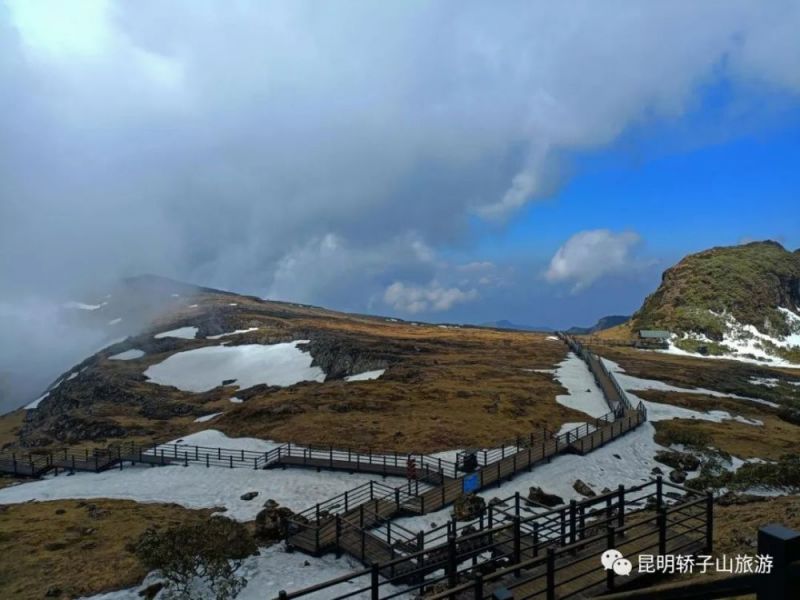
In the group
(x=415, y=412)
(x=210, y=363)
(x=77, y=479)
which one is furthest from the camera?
(x=210, y=363)

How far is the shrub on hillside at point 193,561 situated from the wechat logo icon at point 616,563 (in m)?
11.9

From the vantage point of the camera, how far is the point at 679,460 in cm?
3188

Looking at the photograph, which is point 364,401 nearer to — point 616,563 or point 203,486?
point 203,486

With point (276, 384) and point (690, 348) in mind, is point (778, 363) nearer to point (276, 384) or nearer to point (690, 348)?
point (690, 348)

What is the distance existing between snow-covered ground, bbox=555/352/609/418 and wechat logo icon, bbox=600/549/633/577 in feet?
120

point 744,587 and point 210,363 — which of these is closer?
point 744,587

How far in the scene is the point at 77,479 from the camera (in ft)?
119

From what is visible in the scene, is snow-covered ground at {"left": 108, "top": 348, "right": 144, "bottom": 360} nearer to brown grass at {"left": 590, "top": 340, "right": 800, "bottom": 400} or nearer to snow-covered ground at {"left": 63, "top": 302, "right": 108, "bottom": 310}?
brown grass at {"left": 590, "top": 340, "right": 800, "bottom": 400}

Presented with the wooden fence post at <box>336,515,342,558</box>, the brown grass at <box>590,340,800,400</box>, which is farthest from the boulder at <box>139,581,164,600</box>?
the brown grass at <box>590,340,800,400</box>

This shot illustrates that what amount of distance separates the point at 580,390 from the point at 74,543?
45769 mm

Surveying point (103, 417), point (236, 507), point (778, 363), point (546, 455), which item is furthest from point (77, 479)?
point (778, 363)

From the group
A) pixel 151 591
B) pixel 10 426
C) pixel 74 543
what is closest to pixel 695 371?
pixel 151 591

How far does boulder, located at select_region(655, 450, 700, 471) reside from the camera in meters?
31.2

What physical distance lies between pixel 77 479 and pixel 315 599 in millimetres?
27190
